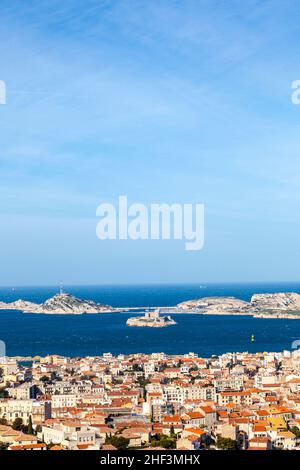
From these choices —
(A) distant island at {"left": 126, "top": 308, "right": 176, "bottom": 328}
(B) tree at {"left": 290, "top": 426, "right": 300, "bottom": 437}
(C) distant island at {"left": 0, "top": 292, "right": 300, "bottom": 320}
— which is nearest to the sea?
(A) distant island at {"left": 126, "top": 308, "right": 176, "bottom": 328}

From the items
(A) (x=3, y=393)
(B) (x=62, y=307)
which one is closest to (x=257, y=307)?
(B) (x=62, y=307)

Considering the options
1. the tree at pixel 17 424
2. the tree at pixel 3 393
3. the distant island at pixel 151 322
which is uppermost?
the distant island at pixel 151 322

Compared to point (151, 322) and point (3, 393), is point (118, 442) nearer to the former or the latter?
point (3, 393)

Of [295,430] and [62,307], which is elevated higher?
[62,307]

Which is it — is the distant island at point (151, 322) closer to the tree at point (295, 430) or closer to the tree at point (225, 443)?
the tree at point (295, 430)

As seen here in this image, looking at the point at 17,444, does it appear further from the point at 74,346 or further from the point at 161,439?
the point at 74,346

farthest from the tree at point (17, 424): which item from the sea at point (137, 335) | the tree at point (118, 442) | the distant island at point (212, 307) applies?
the distant island at point (212, 307)
